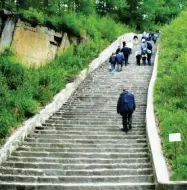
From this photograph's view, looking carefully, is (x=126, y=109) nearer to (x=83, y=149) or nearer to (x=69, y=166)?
(x=83, y=149)

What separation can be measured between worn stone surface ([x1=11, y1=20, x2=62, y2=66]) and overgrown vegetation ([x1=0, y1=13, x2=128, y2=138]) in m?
0.94

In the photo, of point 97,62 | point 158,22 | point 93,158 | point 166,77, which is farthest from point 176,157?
point 158,22

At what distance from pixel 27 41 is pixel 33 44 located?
0.37 metres

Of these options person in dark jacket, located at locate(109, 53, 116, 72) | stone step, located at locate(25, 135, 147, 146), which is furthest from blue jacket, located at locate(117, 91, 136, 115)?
person in dark jacket, located at locate(109, 53, 116, 72)

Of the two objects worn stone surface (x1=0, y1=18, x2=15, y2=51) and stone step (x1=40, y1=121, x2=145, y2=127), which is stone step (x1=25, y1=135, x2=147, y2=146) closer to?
stone step (x1=40, y1=121, x2=145, y2=127)

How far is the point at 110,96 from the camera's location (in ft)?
63.1

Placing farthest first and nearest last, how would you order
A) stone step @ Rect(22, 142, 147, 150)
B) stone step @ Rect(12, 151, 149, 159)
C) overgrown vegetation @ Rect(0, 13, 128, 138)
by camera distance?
overgrown vegetation @ Rect(0, 13, 128, 138), stone step @ Rect(22, 142, 147, 150), stone step @ Rect(12, 151, 149, 159)

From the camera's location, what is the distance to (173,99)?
16.0m

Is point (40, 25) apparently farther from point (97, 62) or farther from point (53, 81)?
point (53, 81)

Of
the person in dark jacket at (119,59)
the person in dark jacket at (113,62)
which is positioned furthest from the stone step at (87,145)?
the person in dark jacket at (119,59)

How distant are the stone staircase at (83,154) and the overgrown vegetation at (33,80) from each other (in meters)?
0.76

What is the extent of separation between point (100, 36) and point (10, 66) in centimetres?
1236

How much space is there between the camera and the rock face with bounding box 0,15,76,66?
2211 centimetres

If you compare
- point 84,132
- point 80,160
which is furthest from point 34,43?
point 80,160
